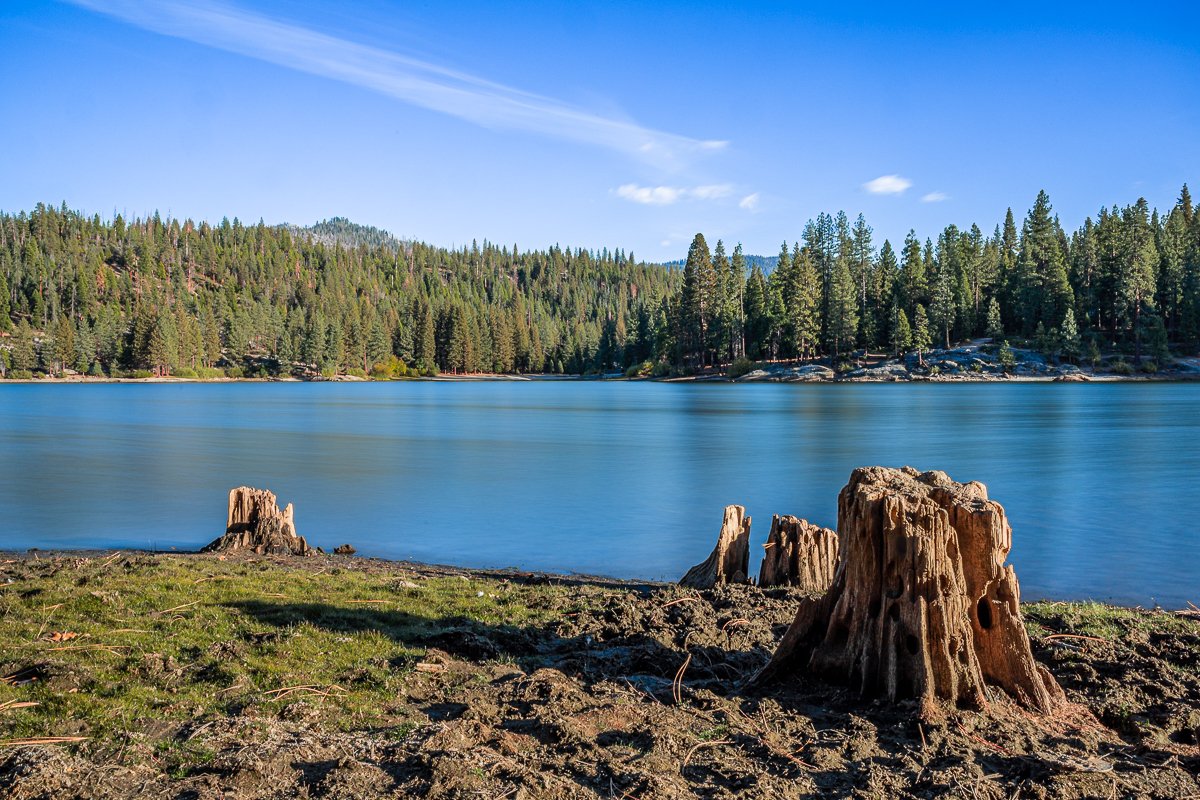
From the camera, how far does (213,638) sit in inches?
309

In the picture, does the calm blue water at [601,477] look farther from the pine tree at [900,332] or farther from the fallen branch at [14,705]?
the pine tree at [900,332]

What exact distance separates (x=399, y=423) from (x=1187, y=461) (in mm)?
38729

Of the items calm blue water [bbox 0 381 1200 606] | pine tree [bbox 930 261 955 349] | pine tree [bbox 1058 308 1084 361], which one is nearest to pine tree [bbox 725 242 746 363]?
pine tree [bbox 930 261 955 349]

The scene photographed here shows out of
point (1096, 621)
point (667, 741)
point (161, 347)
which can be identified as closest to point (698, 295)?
point (161, 347)

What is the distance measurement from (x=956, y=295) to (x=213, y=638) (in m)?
107

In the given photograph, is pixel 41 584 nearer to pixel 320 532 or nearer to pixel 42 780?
pixel 42 780

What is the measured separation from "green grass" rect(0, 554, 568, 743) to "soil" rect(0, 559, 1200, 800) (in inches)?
10.4

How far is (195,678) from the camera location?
668cm

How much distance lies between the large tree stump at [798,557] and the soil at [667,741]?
326 cm

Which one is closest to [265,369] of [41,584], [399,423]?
[399,423]

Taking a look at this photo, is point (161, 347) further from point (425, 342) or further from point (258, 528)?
point (258, 528)

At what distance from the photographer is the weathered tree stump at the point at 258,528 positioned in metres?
14.5

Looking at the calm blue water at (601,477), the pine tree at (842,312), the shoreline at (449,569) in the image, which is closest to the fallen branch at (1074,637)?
the shoreline at (449,569)

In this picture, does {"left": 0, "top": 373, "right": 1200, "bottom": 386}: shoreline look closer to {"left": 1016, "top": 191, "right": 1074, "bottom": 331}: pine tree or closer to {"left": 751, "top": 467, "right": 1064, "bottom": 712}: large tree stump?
{"left": 1016, "top": 191, "right": 1074, "bottom": 331}: pine tree
